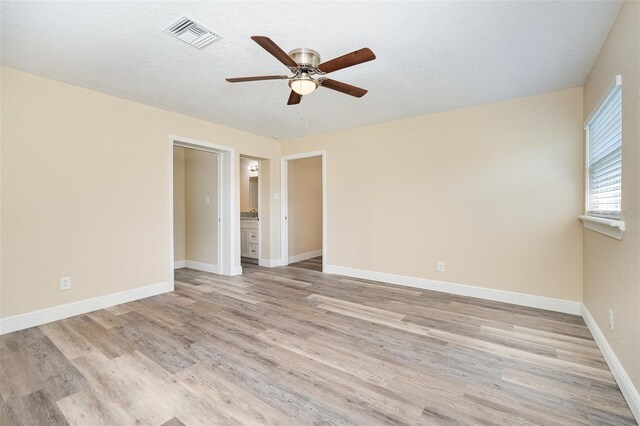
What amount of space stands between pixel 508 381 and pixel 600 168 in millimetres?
2019

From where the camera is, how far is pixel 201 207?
5.12m

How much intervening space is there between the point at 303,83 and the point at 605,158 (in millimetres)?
2503

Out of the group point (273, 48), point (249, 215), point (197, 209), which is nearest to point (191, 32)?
point (273, 48)

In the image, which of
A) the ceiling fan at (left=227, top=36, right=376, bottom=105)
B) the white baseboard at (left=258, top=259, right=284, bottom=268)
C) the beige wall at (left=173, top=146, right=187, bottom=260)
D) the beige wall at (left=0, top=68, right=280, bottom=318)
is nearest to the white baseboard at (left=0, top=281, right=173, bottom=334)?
the beige wall at (left=0, top=68, right=280, bottom=318)

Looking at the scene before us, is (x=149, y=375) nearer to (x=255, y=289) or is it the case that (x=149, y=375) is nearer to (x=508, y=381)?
(x=255, y=289)

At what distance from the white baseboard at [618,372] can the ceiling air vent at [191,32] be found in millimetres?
3385

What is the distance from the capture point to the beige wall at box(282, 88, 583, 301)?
3059mm

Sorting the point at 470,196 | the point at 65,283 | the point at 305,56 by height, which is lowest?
the point at 65,283

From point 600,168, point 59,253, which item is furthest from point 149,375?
point 600,168

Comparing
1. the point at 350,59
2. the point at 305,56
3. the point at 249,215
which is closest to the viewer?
the point at 350,59

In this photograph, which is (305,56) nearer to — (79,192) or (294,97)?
(294,97)

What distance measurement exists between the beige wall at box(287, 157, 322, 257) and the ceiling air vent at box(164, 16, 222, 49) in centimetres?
351

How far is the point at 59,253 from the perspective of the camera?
2.88 meters

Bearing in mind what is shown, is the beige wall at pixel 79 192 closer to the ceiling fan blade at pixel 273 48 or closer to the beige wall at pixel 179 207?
the beige wall at pixel 179 207
